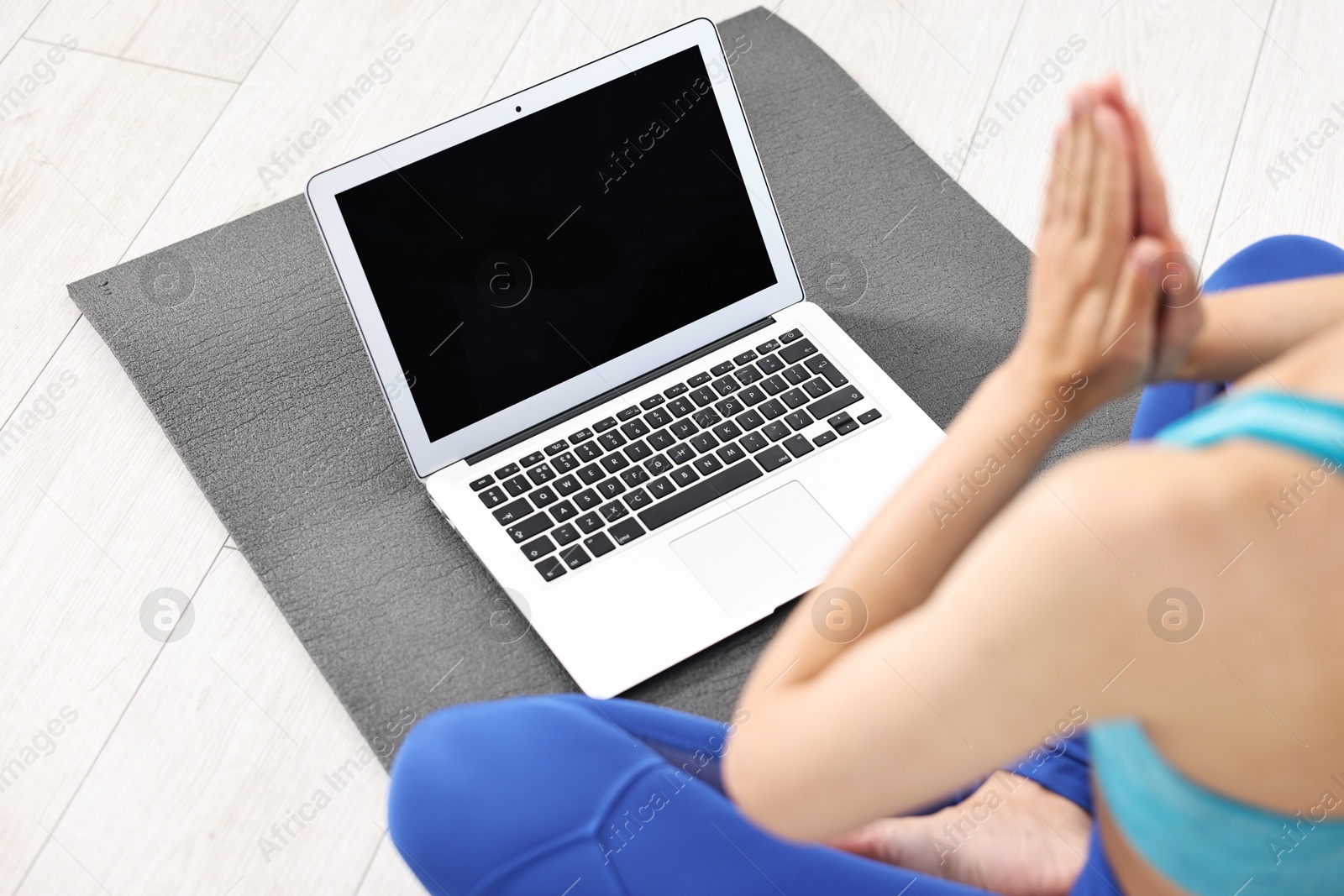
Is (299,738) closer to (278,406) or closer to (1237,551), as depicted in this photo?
(278,406)

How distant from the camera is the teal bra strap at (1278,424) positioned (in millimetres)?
516

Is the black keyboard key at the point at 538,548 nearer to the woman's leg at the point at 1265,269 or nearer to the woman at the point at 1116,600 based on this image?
the woman at the point at 1116,600

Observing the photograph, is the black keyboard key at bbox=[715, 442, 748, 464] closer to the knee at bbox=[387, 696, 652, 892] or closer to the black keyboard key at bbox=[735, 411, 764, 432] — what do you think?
the black keyboard key at bbox=[735, 411, 764, 432]

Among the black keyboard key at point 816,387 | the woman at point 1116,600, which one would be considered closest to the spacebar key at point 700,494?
the black keyboard key at point 816,387

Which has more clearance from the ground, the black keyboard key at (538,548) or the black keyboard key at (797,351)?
the black keyboard key at (797,351)

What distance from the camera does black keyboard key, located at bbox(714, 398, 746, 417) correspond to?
1.19 metres

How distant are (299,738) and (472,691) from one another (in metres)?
0.20

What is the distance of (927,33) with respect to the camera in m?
1.85

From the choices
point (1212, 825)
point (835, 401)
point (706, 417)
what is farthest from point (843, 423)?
point (1212, 825)

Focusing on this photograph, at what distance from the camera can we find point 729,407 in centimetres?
119

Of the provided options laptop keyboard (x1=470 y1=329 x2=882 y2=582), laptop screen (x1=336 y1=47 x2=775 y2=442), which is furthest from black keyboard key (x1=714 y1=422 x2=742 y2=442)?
laptop screen (x1=336 y1=47 x2=775 y2=442)

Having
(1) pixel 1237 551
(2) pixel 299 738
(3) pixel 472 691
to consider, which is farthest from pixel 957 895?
(2) pixel 299 738

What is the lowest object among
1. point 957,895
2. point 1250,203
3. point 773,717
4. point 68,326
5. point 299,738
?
point 957,895

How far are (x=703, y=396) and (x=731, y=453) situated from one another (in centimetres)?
7
